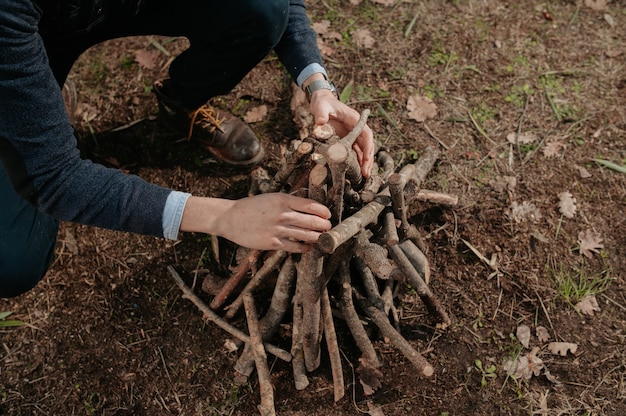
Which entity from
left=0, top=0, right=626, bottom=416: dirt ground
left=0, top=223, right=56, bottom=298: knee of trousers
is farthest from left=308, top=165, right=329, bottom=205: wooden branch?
left=0, top=223, right=56, bottom=298: knee of trousers

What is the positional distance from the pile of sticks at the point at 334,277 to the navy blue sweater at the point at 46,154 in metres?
0.64

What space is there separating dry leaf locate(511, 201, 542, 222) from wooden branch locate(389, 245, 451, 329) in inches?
34.3

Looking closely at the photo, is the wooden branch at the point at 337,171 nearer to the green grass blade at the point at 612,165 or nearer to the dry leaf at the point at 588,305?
the dry leaf at the point at 588,305

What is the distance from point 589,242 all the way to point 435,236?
3.13 ft

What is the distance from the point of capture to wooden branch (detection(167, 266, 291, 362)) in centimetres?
255

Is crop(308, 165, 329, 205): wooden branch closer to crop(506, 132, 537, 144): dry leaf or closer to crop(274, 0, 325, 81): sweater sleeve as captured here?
crop(274, 0, 325, 81): sweater sleeve

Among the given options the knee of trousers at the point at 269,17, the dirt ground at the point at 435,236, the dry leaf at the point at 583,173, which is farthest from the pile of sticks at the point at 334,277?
the dry leaf at the point at 583,173

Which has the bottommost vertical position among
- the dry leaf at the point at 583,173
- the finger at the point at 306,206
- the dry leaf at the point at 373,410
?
the dry leaf at the point at 373,410

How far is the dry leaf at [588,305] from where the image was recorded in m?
2.86

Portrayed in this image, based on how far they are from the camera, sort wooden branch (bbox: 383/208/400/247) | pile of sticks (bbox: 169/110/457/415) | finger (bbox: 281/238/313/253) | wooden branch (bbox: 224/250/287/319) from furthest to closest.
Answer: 1. wooden branch (bbox: 224/250/287/319)
2. wooden branch (bbox: 383/208/400/247)
3. pile of sticks (bbox: 169/110/457/415)
4. finger (bbox: 281/238/313/253)

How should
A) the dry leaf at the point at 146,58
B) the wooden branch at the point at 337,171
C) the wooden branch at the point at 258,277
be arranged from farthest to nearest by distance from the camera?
the dry leaf at the point at 146,58 < the wooden branch at the point at 258,277 < the wooden branch at the point at 337,171

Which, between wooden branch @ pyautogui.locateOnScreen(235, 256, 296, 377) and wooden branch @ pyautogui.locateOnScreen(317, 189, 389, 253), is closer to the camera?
wooden branch @ pyautogui.locateOnScreen(317, 189, 389, 253)

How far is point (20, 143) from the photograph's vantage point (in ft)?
5.74

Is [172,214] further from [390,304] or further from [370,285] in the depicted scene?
[390,304]
